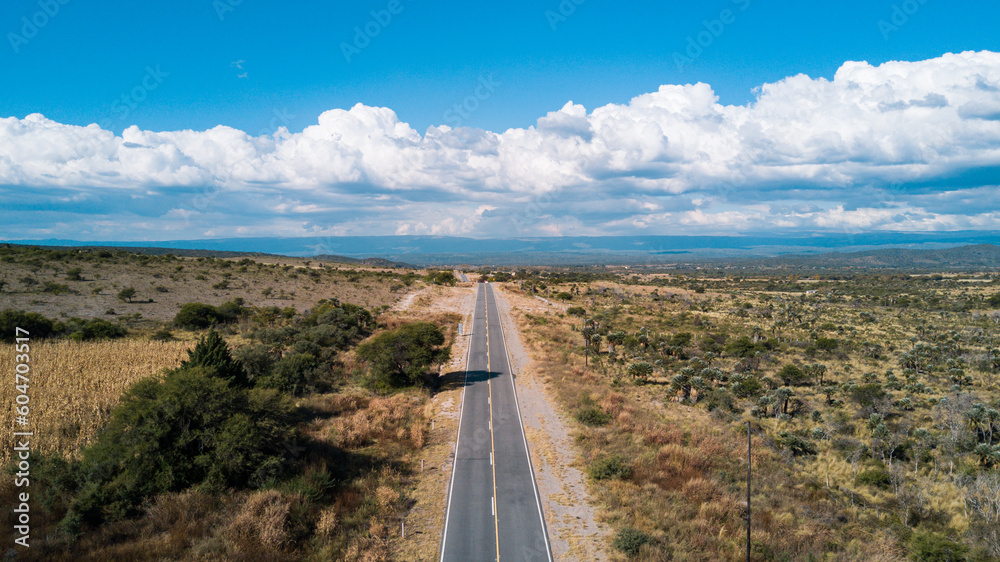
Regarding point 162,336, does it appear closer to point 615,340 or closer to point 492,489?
point 492,489

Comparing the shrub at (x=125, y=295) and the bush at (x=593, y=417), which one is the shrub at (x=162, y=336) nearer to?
the shrub at (x=125, y=295)

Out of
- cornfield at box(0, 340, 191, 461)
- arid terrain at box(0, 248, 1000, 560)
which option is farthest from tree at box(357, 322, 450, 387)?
cornfield at box(0, 340, 191, 461)

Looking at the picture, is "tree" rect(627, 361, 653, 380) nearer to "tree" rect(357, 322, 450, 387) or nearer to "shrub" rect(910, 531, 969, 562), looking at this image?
"tree" rect(357, 322, 450, 387)

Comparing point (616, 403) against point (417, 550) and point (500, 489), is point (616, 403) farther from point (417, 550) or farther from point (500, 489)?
point (417, 550)

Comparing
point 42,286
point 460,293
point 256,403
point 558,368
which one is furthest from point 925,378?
point 42,286

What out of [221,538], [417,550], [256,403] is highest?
[256,403]

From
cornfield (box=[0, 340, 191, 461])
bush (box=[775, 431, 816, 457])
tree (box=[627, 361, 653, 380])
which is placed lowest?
bush (box=[775, 431, 816, 457])
